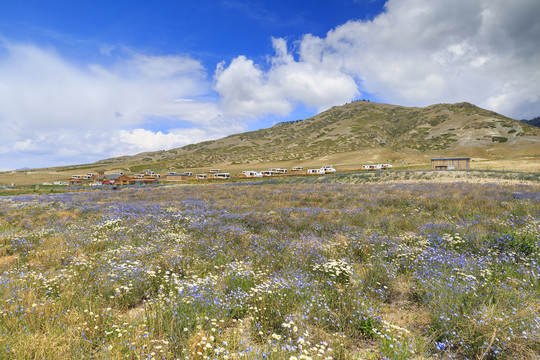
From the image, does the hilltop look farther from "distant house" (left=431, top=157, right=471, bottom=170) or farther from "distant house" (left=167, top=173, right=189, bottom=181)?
"distant house" (left=167, top=173, right=189, bottom=181)

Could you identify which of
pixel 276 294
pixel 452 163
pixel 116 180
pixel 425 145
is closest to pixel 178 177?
pixel 116 180

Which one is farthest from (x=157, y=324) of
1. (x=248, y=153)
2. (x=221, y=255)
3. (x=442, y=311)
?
(x=248, y=153)

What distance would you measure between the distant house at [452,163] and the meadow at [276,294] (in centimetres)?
5279

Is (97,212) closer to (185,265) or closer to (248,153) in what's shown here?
(185,265)

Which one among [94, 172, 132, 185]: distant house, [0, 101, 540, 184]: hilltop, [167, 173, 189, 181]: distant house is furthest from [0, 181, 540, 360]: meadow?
[167, 173, 189, 181]: distant house

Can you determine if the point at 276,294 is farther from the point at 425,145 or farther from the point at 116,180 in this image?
the point at 425,145

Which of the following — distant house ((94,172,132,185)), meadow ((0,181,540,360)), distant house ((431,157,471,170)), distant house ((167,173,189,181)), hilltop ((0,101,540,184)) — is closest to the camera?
meadow ((0,181,540,360))

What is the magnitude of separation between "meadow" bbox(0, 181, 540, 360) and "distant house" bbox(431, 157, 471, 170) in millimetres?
52786

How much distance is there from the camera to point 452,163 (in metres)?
54.4

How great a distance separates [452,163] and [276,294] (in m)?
65.5

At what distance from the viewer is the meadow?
3.65 m

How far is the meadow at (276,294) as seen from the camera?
3.65 metres

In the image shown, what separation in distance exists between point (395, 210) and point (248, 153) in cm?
18485

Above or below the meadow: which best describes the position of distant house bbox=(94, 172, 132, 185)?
above
